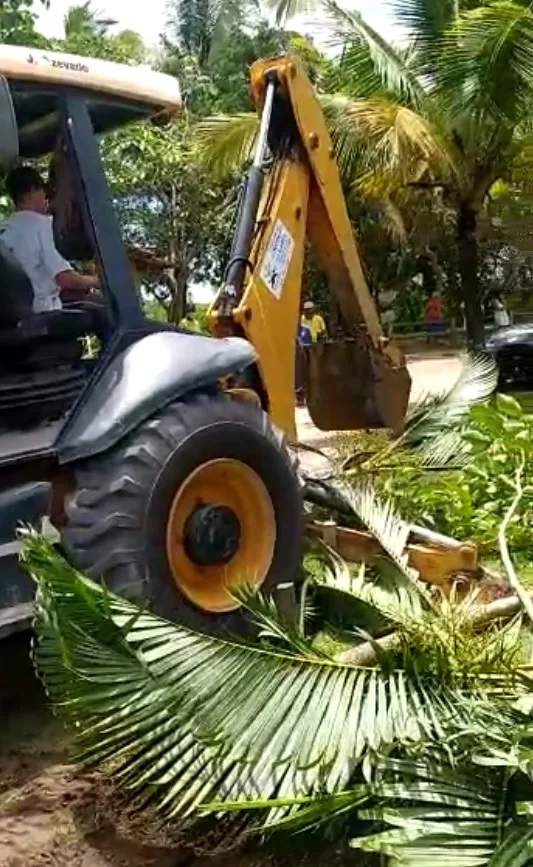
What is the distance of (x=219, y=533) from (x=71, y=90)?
1.82 m

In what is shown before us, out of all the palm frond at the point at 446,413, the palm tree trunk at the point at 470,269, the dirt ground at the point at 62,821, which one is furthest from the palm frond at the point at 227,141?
the dirt ground at the point at 62,821

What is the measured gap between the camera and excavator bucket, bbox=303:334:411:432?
7.61 metres

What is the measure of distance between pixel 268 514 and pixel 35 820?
1.62 meters

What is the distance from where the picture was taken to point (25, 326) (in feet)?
15.1

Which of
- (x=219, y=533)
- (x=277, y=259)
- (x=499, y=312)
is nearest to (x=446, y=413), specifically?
(x=277, y=259)

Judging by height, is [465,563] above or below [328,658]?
below

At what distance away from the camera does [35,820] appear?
3861 mm

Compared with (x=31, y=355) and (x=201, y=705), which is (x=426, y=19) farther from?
(x=201, y=705)

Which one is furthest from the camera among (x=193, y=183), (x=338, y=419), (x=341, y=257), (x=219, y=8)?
(x=219, y=8)

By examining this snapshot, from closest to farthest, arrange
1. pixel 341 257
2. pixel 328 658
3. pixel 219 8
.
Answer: pixel 328 658
pixel 341 257
pixel 219 8

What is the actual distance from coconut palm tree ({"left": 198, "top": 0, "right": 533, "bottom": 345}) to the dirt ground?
9.58m

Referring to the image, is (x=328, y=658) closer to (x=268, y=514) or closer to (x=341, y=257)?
(x=268, y=514)

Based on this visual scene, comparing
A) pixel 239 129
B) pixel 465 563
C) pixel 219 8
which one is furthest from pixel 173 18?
pixel 465 563

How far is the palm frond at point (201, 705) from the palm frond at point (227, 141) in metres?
11.1
